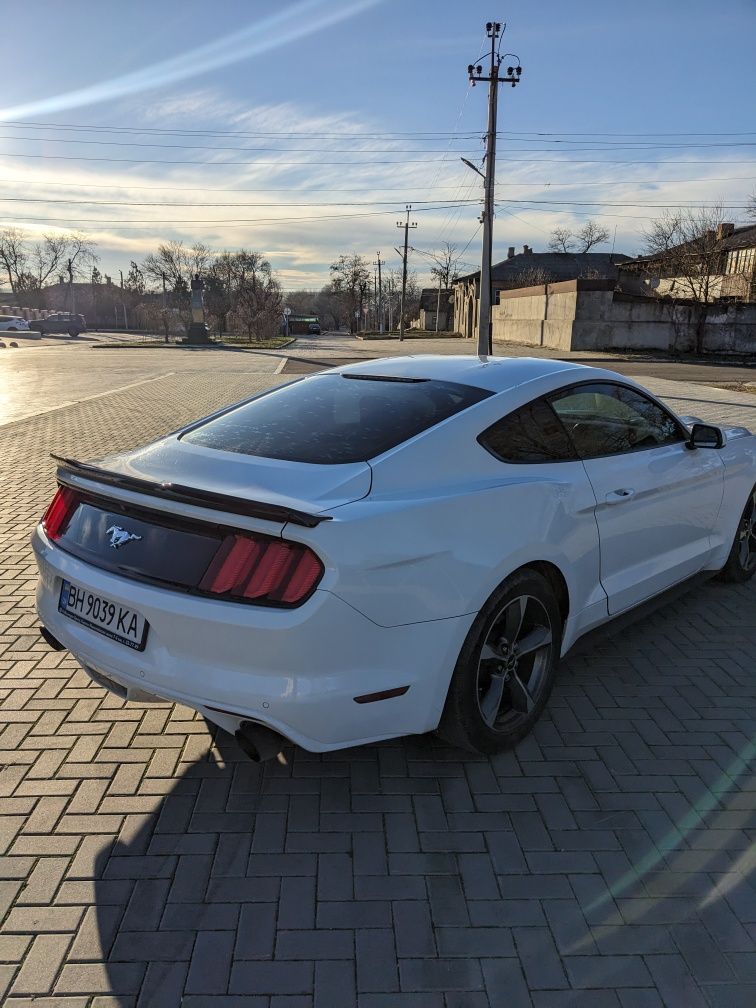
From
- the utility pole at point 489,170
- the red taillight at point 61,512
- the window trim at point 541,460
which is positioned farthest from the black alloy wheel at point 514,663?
the utility pole at point 489,170

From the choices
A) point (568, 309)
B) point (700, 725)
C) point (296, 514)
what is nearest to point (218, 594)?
point (296, 514)

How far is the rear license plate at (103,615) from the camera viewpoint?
98.3 inches

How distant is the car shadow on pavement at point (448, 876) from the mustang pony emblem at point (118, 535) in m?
0.97

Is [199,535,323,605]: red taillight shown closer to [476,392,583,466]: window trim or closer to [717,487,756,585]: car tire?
[476,392,583,466]: window trim

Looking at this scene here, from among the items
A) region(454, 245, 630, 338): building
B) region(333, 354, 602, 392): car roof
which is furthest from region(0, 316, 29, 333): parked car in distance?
region(333, 354, 602, 392): car roof

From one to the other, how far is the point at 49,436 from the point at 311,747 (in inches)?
379

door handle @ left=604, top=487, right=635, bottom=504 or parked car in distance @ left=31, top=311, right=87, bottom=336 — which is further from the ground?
door handle @ left=604, top=487, right=635, bottom=504

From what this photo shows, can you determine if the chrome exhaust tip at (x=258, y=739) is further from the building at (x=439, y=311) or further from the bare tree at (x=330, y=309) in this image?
the bare tree at (x=330, y=309)

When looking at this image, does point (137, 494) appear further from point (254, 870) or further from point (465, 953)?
point (465, 953)

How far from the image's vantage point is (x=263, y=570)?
228 cm

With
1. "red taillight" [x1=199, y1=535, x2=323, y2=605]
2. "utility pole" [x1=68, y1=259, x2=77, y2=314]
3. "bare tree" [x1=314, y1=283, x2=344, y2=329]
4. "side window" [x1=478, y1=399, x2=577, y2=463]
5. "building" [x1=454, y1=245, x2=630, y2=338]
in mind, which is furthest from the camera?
"bare tree" [x1=314, y1=283, x2=344, y2=329]

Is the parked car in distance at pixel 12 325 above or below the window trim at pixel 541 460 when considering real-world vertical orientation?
below

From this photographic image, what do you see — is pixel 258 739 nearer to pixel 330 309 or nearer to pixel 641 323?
pixel 641 323

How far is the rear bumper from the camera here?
225 centimetres
